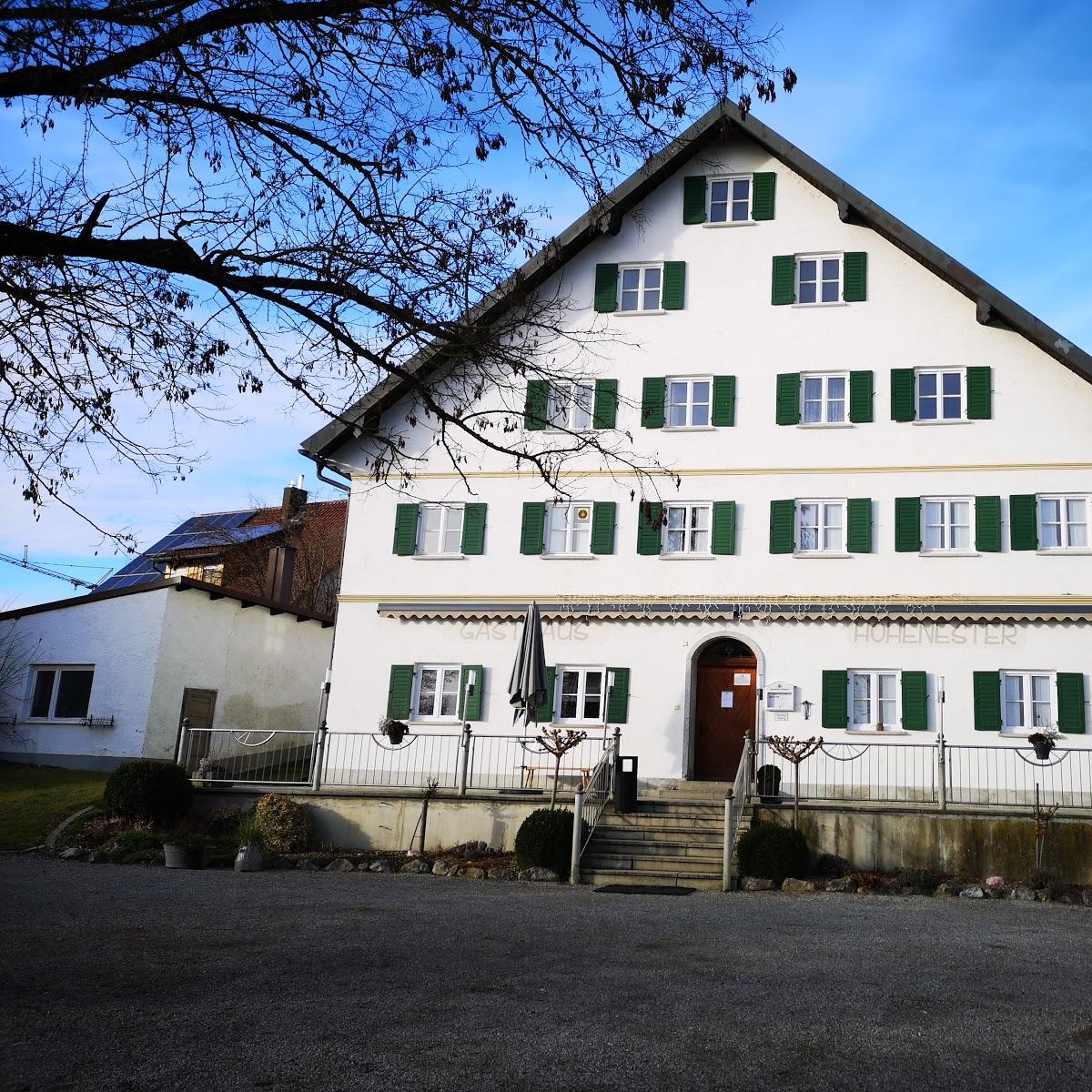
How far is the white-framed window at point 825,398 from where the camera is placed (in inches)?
906

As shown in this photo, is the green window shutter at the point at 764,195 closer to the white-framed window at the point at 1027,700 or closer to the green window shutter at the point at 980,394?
the green window shutter at the point at 980,394

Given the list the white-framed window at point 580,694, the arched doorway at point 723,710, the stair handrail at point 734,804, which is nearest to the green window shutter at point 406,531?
the white-framed window at point 580,694

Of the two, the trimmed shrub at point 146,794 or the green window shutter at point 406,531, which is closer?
the trimmed shrub at point 146,794

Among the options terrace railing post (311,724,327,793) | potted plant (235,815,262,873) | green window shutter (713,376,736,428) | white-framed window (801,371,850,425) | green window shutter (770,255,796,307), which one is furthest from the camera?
green window shutter (770,255,796,307)

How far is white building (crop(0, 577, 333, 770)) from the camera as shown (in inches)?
1027

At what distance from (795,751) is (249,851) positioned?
9170 mm

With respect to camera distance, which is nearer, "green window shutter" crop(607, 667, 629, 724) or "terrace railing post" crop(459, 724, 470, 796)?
"terrace railing post" crop(459, 724, 470, 796)

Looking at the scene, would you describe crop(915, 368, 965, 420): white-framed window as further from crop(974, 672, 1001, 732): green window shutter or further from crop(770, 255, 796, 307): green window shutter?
crop(974, 672, 1001, 732): green window shutter

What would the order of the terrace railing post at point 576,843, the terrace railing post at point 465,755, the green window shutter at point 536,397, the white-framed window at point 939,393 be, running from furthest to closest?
the white-framed window at point 939,393 → the terrace railing post at point 465,755 → the terrace railing post at point 576,843 → the green window shutter at point 536,397

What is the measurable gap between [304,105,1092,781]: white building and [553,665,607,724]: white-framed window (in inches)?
2.0

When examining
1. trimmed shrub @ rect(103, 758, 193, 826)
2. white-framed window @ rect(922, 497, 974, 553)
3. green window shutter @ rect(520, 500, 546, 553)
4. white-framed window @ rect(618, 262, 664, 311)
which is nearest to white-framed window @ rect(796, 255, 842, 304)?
white-framed window @ rect(618, 262, 664, 311)

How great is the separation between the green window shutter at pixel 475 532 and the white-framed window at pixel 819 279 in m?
7.18

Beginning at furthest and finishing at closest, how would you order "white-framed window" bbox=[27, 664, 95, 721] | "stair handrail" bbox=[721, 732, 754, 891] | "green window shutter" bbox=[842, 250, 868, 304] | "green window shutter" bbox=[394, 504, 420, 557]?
"white-framed window" bbox=[27, 664, 95, 721], "green window shutter" bbox=[394, 504, 420, 557], "green window shutter" bbox=[842, 250, 868, 304], "stair handrail" bbox=[721, 732, 754, 891]

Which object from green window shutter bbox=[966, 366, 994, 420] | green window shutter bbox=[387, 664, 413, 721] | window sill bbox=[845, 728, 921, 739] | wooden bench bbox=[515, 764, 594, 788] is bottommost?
wooden bench bbox=[515, 764, 594, 788]
